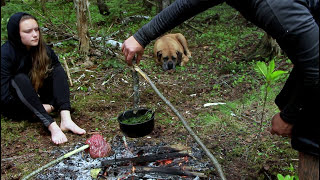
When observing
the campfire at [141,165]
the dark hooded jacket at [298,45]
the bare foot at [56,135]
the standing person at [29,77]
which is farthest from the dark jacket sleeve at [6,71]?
the dark hooded jacket at [298,45]

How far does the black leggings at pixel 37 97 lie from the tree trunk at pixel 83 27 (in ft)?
7.50

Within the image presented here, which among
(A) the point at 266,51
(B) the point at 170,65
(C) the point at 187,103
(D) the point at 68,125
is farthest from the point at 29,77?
(A) the point at 266,51

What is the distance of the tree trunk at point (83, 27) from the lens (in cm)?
613

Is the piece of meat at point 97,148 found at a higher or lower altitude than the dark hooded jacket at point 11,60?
lower

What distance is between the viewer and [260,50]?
6.77m

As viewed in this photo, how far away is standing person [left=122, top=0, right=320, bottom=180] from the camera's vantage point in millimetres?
1439

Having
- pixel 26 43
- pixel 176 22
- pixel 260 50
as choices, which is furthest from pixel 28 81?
pixel 260 50

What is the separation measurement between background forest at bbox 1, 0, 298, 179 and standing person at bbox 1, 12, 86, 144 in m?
0.16

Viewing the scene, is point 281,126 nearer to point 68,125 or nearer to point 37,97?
point 68,125

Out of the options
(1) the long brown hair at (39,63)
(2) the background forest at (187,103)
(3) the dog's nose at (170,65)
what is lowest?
(3) the dog's nose at (170,65)

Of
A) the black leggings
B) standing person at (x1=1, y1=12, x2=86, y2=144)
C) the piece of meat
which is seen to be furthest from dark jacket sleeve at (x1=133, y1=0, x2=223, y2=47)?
the black leggings

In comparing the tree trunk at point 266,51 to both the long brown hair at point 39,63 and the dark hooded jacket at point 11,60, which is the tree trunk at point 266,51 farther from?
the dark hooded jacket at point 11,60

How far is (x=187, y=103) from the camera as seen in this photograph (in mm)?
4953

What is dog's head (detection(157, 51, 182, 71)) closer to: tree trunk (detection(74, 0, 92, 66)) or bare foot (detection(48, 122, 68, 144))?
tree trunk (detection(74, 0, 92, 66))
